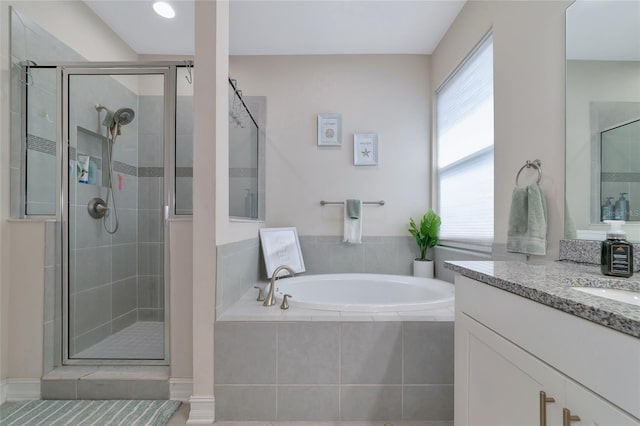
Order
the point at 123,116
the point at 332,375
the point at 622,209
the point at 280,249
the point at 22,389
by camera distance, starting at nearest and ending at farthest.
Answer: the point at 622,209
the point at 332,375
the point at 22,389
the point at 123,116
the point at 280,249

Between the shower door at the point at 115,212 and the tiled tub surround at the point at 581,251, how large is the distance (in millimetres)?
1972

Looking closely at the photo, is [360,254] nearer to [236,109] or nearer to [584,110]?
[236,109]

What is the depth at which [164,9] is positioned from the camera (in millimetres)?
2135

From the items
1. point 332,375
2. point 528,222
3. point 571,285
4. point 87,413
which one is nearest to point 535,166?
point 528,222

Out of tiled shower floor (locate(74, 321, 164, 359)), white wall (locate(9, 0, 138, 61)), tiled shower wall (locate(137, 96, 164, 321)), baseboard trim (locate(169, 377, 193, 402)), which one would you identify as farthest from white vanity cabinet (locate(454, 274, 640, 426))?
white wall (locate(9, 0, 138, 61))

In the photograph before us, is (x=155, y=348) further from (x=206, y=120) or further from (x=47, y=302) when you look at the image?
(x=206, y=120)

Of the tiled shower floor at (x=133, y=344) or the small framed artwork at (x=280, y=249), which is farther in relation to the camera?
the small framed artwork at (x=280, y=249)

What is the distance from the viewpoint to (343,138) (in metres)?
2.72

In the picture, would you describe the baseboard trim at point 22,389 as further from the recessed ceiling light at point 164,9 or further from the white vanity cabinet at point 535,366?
the recessed ceiling light at point 164,9

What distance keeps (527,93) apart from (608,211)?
75 centimetres

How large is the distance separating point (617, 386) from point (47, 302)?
2.34 metres

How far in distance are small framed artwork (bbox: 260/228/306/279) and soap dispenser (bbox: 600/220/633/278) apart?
6.41 feet

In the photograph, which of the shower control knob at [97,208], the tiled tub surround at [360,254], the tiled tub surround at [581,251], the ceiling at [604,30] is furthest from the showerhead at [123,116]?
the tiled tub surround at [581,251]

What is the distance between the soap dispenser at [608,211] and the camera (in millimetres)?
1059
